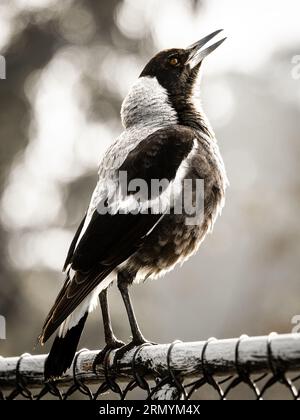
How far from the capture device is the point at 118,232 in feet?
7.45

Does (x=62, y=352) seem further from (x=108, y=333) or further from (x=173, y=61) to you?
(x=173, y=61)

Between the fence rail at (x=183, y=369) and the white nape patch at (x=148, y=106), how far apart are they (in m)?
1.23

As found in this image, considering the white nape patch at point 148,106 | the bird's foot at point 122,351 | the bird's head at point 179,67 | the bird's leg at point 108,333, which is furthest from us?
the bird's head at point 179,67

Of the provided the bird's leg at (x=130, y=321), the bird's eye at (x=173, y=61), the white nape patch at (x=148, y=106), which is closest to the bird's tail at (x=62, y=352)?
the bird's leg at (x=130, y=321)

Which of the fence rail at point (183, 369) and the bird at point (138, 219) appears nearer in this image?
the fence rail at point (183, 369)

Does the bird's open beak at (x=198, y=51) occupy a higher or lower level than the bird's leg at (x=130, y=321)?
higher

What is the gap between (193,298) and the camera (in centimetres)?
1145

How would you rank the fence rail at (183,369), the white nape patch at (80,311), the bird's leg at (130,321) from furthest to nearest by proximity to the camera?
the bird's leg at (130,321) < the white nape patch at (80,311) < the fence rail at (183,369)

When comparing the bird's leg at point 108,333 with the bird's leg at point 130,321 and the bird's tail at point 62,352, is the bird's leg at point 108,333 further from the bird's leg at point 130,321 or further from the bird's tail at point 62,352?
the bird's tail at point 62,352

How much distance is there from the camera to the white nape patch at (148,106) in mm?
2924

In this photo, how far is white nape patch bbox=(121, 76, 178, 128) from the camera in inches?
115

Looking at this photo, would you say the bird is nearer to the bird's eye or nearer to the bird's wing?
the bird's wing

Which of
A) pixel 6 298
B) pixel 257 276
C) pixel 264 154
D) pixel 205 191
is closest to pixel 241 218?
pixel 257 276
